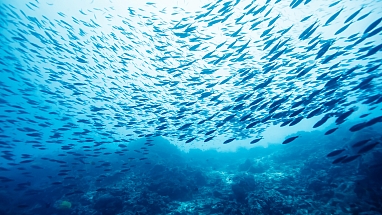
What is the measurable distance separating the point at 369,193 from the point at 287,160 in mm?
14835

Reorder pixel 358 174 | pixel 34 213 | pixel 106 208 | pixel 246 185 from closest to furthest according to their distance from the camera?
pixel 358 174
pixel 106 208
pixel 34 213
pixel 246 185

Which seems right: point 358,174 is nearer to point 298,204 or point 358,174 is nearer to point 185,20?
point 298,204

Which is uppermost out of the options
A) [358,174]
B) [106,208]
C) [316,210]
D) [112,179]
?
[112,179]

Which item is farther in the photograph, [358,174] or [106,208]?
[106,208]

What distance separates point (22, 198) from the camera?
686 inches

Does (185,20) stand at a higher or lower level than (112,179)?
higher

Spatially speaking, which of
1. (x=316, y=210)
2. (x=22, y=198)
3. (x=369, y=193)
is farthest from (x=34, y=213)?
(x=369, y=193)

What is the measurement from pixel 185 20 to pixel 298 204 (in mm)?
12383

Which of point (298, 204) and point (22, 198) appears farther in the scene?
point (22, 198)

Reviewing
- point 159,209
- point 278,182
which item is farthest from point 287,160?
point 159,209

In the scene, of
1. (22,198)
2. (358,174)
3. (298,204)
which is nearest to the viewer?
(298,204)

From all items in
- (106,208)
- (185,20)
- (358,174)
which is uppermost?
(185,20)

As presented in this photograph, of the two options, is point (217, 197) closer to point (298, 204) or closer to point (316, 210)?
point (298, 204)

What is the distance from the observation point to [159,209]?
1153 cm
